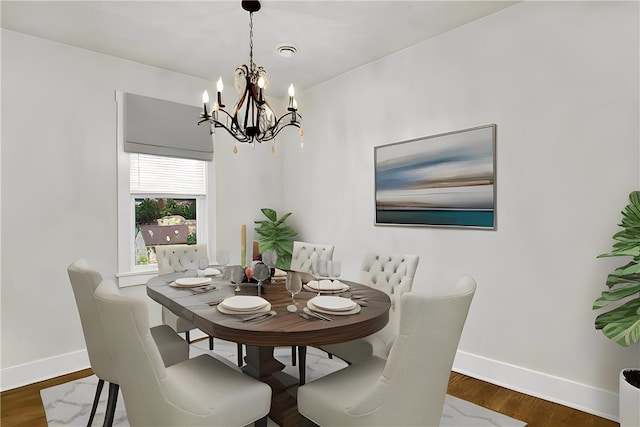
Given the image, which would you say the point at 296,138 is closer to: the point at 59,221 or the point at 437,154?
the point at 437,154

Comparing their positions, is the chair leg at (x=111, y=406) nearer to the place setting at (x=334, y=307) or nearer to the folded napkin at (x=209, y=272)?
the folded napkin at (x=209, y=272)

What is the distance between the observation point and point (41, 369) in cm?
302

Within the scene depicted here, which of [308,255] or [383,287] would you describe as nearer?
[383,287]

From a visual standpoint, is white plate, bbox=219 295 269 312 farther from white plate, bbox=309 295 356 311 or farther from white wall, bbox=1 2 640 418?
white wall, bbox=1 2 640 418

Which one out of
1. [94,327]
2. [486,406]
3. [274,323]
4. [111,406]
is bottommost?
[486,406]

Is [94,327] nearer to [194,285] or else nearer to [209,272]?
[194,285]

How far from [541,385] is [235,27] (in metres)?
3.66

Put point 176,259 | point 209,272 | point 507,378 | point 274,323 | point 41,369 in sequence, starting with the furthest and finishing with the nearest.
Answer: point 176,259, point 41,369, point 209,272, point 507,378, point 274,323

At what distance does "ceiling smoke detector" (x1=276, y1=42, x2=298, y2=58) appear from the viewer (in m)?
3.25

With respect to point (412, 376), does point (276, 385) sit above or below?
below

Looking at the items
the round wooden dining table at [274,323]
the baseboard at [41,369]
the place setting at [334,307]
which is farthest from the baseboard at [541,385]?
the baseboard at [41,369]

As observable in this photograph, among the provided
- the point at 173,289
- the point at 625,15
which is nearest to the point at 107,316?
the point at 173,289

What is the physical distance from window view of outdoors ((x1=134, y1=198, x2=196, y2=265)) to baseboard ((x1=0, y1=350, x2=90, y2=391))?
1.01 m

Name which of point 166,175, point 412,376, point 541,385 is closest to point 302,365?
point 412,376
